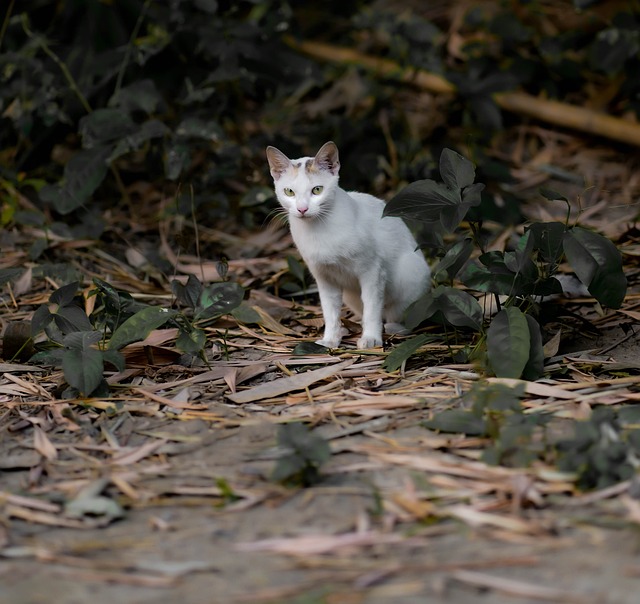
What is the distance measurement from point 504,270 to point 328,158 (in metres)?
0.85

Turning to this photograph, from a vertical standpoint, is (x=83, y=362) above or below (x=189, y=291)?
below

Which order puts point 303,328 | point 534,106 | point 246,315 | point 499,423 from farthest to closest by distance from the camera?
point 534,106, point 303,328, point 246,315, point 499,423

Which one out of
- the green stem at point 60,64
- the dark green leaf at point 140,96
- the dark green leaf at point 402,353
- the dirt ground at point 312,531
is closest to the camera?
the dirt ground at point 312,531

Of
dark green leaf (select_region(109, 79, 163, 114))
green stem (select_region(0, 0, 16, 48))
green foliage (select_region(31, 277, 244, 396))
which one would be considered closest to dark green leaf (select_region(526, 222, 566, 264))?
green foliage (select_region(31, 277, 244, 396))

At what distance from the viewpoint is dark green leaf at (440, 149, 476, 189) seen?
314 centimetres

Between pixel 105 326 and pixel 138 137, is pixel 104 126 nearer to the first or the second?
pixel 138 137

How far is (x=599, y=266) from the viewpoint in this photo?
3010mm

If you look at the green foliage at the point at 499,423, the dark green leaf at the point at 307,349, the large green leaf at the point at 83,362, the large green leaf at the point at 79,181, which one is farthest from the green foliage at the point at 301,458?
the large green leaf at the point at 79,181

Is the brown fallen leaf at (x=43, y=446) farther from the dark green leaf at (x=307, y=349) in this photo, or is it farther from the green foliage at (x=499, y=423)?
the green foliage at (x=499, y=423)

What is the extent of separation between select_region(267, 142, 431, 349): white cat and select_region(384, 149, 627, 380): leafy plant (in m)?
0.33

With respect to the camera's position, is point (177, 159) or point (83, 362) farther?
point (177, 159)

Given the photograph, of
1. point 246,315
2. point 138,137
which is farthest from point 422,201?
point 138,137

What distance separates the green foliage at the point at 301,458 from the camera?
2.38 meters

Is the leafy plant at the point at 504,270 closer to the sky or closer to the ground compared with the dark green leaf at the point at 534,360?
closer to the sky
